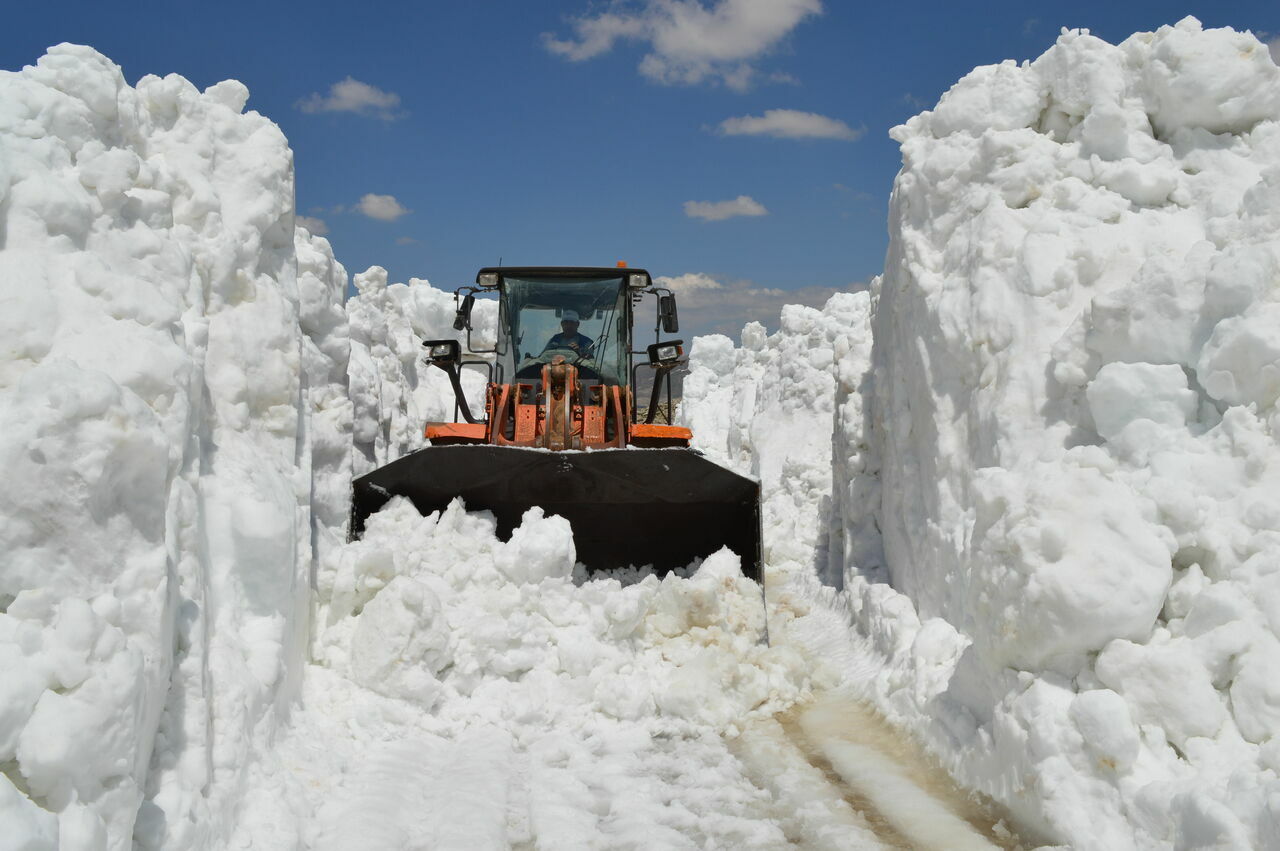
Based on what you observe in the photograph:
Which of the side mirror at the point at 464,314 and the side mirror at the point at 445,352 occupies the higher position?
the side mirror at the point at 464,314

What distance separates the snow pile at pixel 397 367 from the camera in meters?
10.4

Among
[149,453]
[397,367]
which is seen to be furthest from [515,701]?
[397,367]

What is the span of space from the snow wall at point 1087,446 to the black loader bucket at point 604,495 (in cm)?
110

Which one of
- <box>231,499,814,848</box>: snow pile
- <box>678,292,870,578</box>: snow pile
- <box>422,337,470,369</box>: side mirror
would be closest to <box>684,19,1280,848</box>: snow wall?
<box>231,499,814,848</box>: snow pile

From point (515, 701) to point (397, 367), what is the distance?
962 centimetres

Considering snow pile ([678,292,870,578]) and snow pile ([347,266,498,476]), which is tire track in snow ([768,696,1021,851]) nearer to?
snow pile ([678,292,870,578])

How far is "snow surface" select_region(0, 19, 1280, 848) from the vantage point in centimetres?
274

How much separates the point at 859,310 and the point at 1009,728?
13163mm

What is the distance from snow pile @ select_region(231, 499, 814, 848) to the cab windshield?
2.40 metres

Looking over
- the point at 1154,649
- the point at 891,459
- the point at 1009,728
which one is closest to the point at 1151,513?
the point at 1154,649

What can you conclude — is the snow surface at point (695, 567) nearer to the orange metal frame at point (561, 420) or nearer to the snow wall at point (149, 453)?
the snow wall at point (149, 453)

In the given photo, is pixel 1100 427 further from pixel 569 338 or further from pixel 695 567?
pixel 569 338

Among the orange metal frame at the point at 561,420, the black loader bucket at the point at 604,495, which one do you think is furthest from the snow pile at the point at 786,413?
the orange metal frame at the point at 561,420

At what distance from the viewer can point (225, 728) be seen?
3305mm
